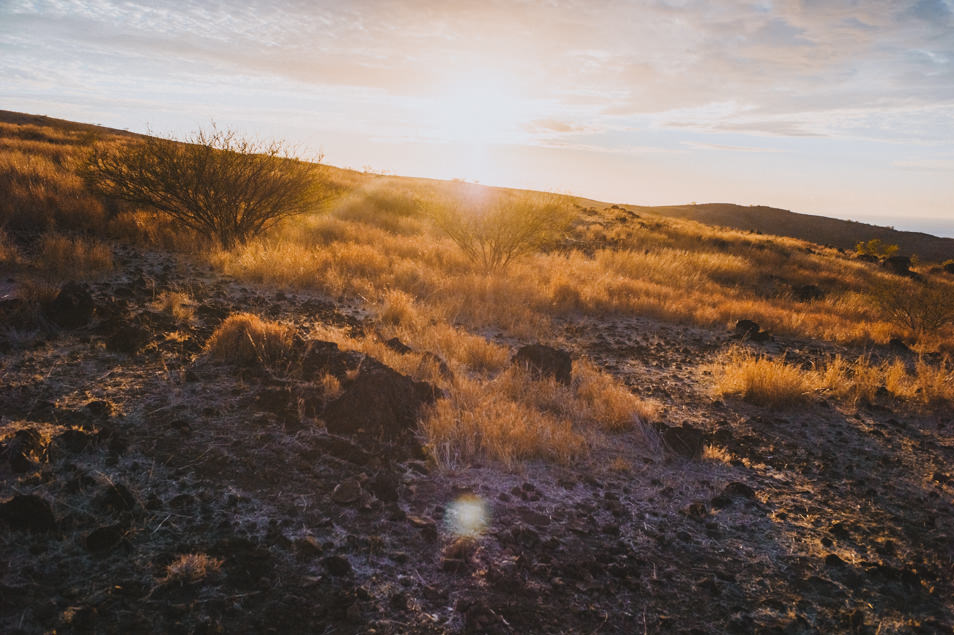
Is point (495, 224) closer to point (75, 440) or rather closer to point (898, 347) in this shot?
point (898, 347)

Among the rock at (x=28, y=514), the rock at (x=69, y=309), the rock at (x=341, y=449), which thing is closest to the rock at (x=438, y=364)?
the rock at (x=341, y=449)

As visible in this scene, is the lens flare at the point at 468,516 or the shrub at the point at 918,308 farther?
the shrub at the point at 918,308

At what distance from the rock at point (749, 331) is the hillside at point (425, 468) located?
0.31 ft

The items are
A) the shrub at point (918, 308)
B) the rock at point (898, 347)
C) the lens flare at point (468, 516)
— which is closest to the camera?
the lens flare at point (468, 516)

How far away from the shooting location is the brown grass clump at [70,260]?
20.0ft

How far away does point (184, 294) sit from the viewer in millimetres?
6113

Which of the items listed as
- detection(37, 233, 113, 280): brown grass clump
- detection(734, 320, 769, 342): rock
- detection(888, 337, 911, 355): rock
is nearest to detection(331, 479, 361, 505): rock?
detection(37, 233, 113, 280): brown grass clump

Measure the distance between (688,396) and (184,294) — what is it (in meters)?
6.12

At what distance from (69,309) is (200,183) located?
5.11 metres

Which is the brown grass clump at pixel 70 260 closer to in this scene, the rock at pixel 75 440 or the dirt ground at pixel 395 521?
the dirt ground at pixel 395 521

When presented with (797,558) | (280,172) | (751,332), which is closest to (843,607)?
(797,558)

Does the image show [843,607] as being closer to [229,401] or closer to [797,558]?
[797,558]

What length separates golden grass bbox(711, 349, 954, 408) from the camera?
521cm

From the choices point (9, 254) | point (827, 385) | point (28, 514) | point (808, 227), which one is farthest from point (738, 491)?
point (808, 227)
